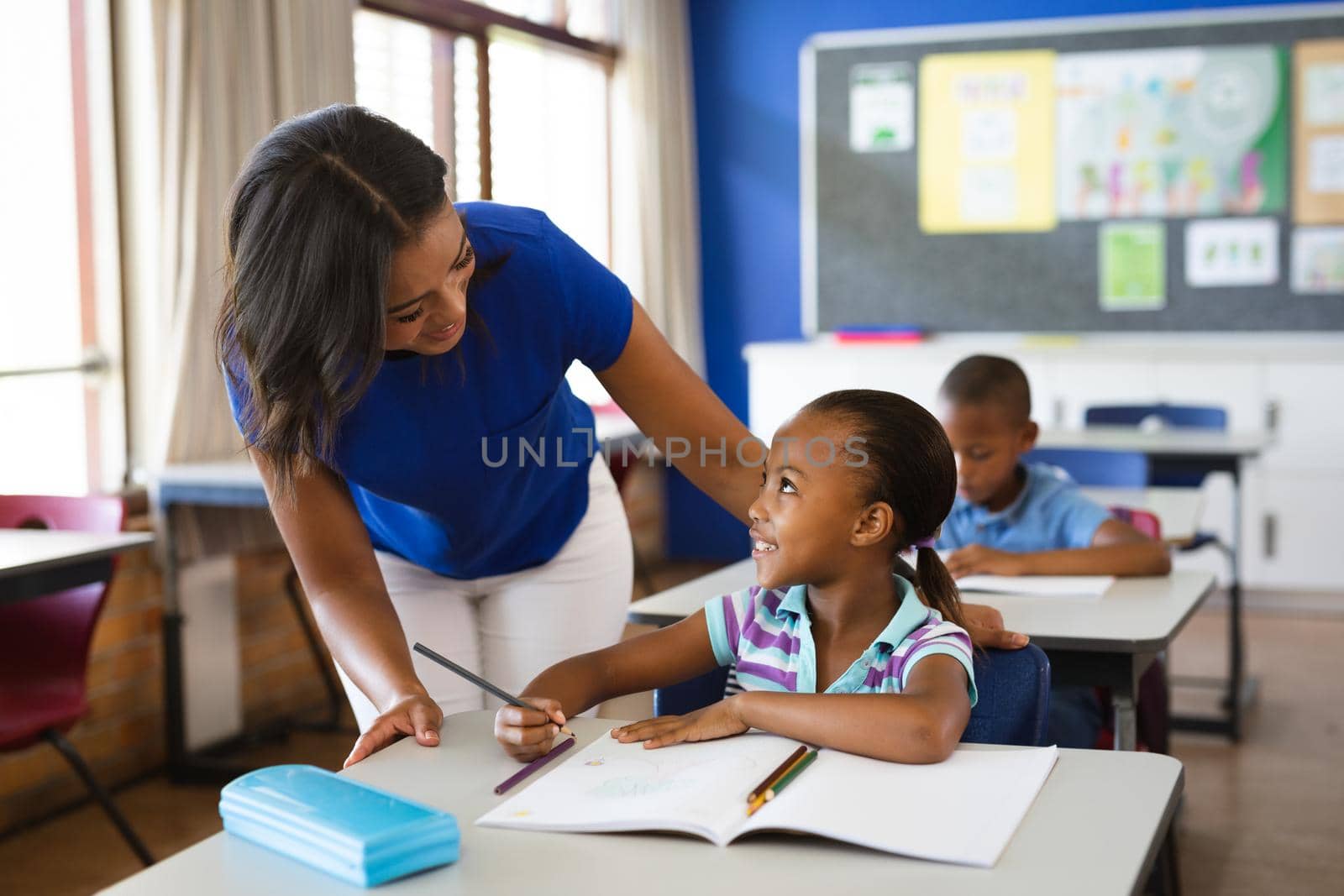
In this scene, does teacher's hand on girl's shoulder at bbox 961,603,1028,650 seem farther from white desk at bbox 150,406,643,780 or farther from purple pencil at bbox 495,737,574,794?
white desk at bbox 150,406,643,780

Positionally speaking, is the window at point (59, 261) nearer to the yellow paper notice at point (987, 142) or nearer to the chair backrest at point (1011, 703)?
the chair backrest at point (1011, 703)

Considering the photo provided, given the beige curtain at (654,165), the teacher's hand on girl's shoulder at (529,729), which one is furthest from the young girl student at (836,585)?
the beige curtain at (654,165)

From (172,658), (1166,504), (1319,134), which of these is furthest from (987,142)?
(172,658)

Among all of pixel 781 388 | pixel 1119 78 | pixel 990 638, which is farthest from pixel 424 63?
pixel 990 638

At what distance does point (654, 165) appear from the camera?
5523mm

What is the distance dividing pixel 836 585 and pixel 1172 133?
430cm

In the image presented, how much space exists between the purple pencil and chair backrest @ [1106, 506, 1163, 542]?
59.7 inches

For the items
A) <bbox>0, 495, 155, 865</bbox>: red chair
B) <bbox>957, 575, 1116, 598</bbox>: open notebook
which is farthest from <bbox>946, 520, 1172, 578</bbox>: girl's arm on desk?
<bbox>0, 495, 155, 865</bbox>: red chair

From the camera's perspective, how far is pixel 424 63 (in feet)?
14.8

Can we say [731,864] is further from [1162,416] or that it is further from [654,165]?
[654,165]

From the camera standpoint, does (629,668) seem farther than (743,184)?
No

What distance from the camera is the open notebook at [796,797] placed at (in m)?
0.99

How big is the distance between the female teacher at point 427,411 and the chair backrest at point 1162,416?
2.70 metres

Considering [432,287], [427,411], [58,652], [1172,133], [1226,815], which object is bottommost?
[1226,815]
